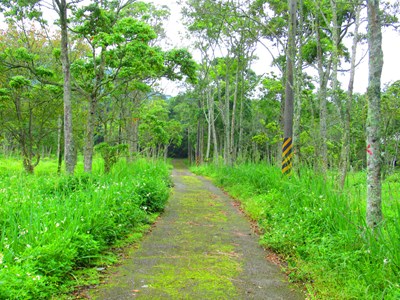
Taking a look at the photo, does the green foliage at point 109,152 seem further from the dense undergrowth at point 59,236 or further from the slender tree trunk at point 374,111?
the slender tree trunk at point 374,111

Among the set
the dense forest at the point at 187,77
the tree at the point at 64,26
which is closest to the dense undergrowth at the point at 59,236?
the dense forest at the point at 187,77

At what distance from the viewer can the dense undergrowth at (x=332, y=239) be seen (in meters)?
2.97

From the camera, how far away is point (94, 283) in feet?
11.1

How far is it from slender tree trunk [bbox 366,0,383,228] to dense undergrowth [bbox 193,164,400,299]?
16cm

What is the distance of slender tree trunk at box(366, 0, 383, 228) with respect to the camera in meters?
3.47

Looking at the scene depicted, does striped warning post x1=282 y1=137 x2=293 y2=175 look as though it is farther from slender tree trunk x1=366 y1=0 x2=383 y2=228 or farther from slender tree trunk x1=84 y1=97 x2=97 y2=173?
slender tree trunk x1=84 y1=97 x2=97 y2=173

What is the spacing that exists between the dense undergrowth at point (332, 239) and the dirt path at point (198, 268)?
32 centimetres

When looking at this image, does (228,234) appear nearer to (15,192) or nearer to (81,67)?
(15,192)

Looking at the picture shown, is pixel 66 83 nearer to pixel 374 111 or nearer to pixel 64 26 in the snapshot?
pixel 64 26

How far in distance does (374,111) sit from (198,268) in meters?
2.69

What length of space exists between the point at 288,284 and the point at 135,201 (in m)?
3.37

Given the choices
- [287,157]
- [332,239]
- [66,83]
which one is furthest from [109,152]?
[332,239]

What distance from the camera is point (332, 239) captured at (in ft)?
12.9

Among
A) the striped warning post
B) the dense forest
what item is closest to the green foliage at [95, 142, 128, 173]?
the dense forest
